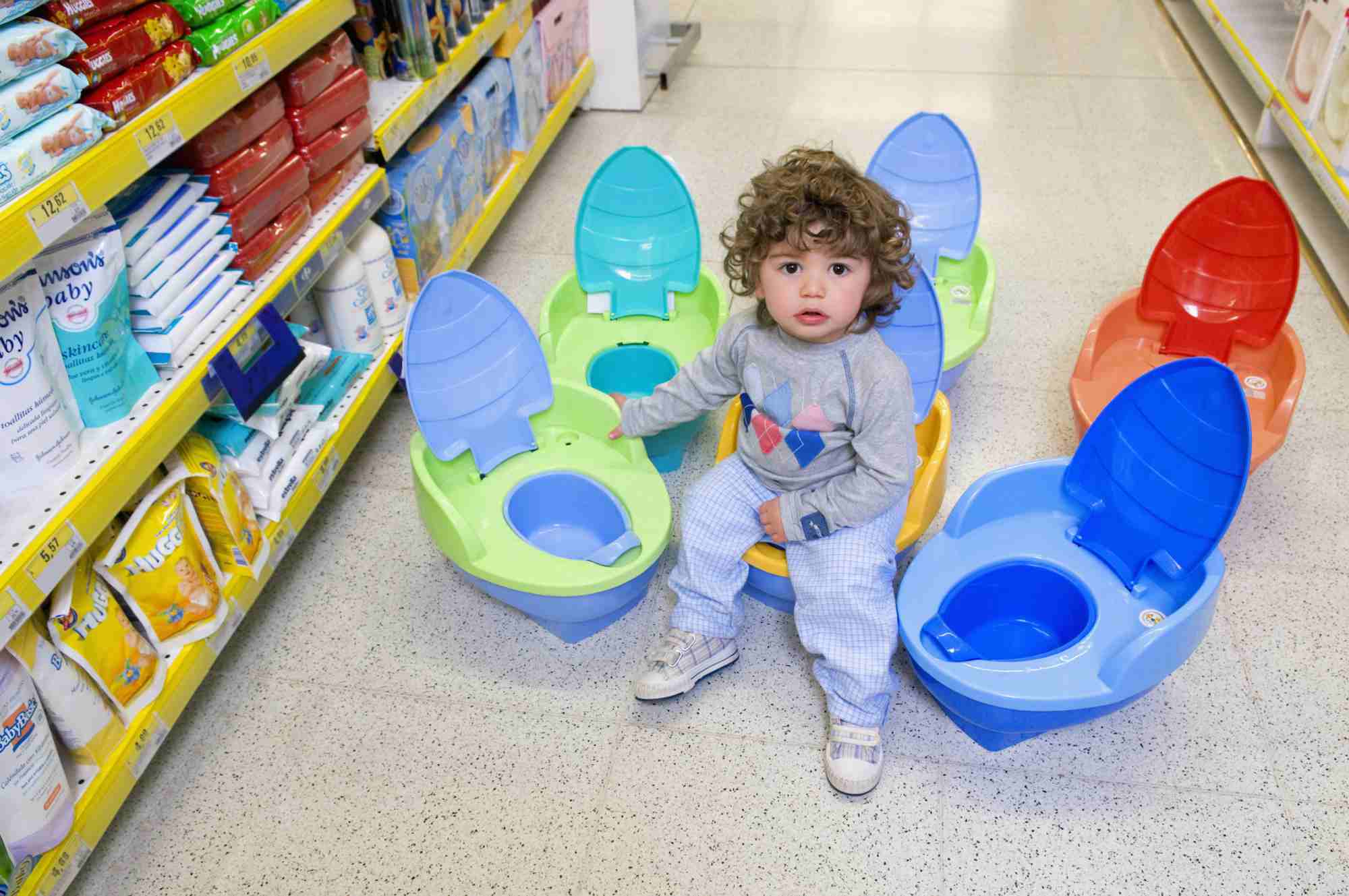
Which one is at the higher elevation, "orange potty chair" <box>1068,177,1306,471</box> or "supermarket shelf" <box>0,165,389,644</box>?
"supermarket shelf" <box>0,165,389,644</box>

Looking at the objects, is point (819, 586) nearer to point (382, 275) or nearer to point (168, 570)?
point (168, 570)

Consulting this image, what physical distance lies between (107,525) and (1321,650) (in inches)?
71.7

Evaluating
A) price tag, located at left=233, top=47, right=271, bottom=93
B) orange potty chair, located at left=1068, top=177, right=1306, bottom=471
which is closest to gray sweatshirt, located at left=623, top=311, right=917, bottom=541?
orange potty chair, located at left=1068, top=177, right=1306, bottom=471

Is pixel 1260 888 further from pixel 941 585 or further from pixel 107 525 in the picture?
pixel 107 525

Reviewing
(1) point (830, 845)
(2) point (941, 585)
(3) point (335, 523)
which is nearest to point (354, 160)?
(3) point (335, 523)

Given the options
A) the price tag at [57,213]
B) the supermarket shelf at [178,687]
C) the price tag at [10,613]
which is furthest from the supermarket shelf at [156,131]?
the supermarket shelf at [178,687]

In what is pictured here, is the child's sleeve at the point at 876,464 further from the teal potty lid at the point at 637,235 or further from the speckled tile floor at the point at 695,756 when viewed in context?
the teal potty lid at the point at 637,235

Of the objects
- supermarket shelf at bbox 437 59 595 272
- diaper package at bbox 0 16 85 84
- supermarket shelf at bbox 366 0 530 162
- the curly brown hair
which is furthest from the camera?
supermarket shelf at bbox 437 59 595 272

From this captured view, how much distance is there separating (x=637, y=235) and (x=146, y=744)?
125 centimetres

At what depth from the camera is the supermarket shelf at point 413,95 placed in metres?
2.03

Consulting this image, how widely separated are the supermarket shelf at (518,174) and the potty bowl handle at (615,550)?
39.0 inches

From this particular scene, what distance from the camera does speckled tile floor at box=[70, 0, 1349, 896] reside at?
4.61 feet

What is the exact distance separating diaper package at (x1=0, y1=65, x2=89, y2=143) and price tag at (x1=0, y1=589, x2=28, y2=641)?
1.64ft

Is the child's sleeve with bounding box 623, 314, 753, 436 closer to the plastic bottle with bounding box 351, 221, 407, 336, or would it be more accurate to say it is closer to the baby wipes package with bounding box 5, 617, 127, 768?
the plastic bottle with bounding box 351, 221, 407, 336
